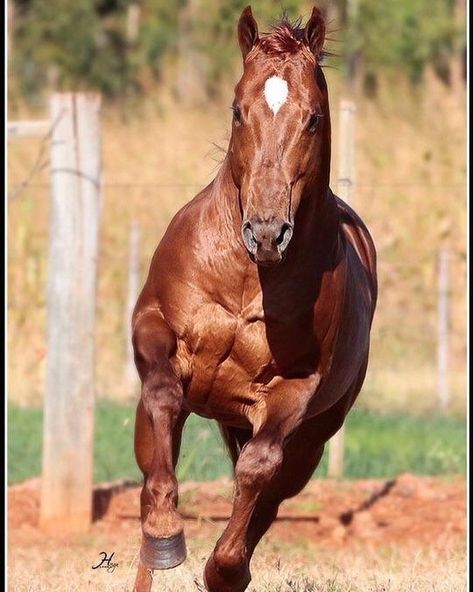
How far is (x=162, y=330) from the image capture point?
18.4 ft

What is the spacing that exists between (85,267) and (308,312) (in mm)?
3617

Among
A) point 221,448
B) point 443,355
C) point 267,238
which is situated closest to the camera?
point 267,238

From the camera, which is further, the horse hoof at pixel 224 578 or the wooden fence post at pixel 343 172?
the wooden fence post at pixel 343 172

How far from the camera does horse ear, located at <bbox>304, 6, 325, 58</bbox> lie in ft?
17.8

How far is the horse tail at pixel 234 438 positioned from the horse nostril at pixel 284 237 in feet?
6.18

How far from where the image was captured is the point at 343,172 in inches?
382

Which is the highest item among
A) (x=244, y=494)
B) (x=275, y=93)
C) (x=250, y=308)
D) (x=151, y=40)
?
(x=151, y=40)

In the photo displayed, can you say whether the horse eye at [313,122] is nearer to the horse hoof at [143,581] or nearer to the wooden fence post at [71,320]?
the horse hoof at [143,581]

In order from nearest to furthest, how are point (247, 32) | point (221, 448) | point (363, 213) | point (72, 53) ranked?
1. point (247, 32)
2. point (221, 448)
3. point (363, 213)
4. point (72, 53)

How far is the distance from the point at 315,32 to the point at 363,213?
10.6 meters

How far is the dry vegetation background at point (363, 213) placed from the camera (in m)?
14.5

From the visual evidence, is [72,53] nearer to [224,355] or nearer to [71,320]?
[71,320]

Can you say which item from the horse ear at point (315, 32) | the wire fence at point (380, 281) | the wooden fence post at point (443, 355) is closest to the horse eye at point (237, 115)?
the horse ear at point (315, 32)

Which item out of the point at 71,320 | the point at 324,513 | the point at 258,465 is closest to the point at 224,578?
the point at 258,465
